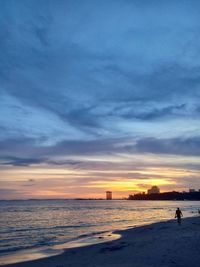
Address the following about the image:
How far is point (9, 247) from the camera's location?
3023 cm

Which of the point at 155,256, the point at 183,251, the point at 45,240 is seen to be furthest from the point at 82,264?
the point at 45,240

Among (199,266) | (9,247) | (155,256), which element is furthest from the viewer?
(9,247)

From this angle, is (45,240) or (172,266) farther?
(45,240)

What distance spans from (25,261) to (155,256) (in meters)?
8.96

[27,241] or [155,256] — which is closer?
[155,256]

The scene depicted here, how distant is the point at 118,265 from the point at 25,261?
25.5 feet

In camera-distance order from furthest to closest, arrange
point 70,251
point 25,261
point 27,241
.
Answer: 1. point 27,241
2. point 70,251
3. point 25,261

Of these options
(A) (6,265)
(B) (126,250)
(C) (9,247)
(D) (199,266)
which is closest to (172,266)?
(D) (199,266)

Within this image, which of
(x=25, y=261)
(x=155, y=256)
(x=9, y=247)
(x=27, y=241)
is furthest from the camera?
(x=27, y=241)

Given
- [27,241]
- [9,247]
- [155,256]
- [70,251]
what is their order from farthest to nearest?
[27,241] → [9,247] → [70,251] → [155,256]

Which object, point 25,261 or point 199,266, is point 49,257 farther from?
point 199,266

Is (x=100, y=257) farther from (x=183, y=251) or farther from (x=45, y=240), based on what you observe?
(x=45, y=240)

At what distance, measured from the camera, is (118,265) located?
1806cm

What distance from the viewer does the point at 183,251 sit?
19.9m
